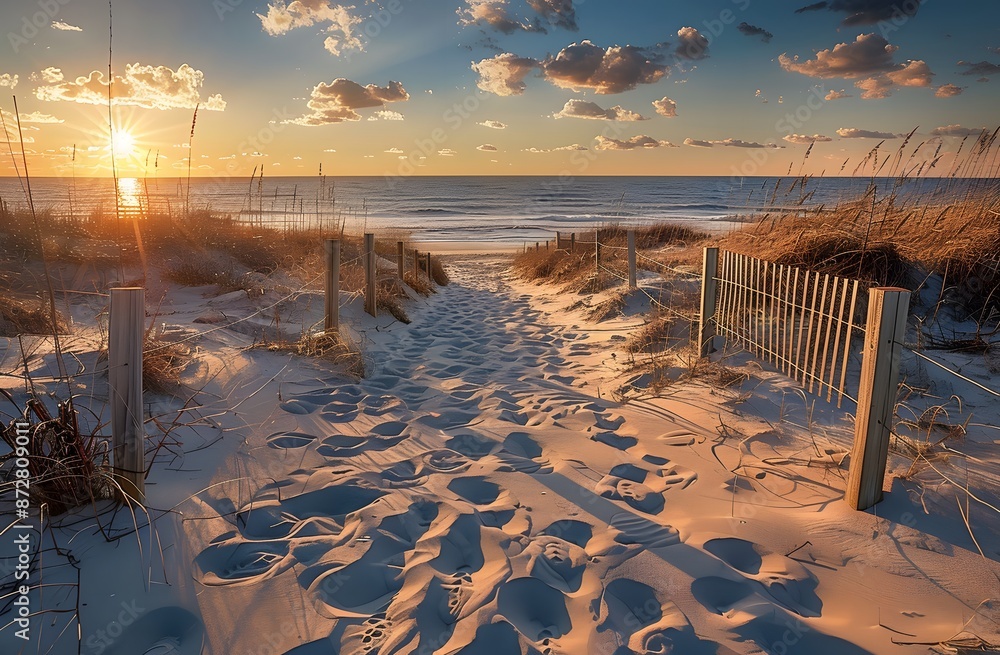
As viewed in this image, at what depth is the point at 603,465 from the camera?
11.6 feet

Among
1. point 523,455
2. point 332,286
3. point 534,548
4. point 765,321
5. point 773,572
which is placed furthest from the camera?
point 332,286

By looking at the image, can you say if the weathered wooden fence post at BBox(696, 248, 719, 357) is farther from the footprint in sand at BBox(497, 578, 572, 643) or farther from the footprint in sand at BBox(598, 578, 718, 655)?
the footprint in sand at BBox(497, 578, 572, 643)

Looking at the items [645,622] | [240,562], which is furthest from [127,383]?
[645,622]

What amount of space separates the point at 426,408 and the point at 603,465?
1.73 meters

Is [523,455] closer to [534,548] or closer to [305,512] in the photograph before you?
[534,548]

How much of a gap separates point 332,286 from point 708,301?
13.6ft

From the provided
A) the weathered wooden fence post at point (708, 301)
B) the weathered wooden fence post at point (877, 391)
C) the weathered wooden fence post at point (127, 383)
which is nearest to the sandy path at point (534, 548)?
the weathered wooden fence post at point (877, 391)

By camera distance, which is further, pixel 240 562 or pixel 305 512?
Answer: pixel 305 512

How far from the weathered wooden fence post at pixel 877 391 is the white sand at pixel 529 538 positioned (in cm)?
17

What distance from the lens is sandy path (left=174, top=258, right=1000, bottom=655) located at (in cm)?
208

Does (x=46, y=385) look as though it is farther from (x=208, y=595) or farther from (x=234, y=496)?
(x=208, y=595)

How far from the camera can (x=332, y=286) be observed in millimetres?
5891

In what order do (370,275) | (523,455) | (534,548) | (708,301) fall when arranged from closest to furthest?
1. (534,548)
2. (523,455)
3. (708,301)
4. (370,275)

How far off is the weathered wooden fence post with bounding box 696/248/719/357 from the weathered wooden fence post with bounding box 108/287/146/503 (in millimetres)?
4859
